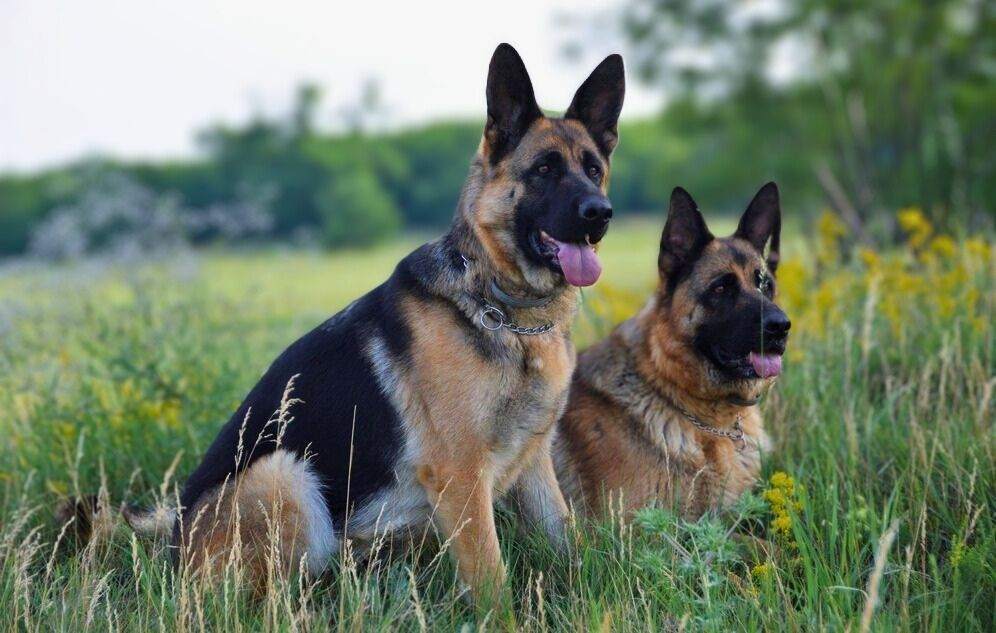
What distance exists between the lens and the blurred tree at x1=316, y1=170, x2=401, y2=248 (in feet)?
66.6

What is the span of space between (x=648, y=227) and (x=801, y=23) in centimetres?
625

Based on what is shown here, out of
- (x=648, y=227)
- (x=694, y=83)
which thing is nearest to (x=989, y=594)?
(x=694, y=83)

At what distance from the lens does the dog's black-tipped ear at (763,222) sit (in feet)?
14.0

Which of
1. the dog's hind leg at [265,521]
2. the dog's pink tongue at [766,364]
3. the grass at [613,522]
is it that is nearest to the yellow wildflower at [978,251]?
the grass at [613,522]

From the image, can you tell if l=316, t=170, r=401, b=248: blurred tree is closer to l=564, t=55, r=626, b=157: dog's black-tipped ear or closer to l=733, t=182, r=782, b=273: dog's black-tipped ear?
l=733, t=182, r=782, b=273: dog's black-tipped ear

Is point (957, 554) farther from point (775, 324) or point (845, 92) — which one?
point (845, 92)

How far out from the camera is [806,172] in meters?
15.5

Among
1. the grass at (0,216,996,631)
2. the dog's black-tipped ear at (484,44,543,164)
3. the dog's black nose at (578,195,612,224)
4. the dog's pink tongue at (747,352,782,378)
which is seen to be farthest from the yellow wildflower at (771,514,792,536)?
the dog's black-tipped ear at (484,44,543,164)

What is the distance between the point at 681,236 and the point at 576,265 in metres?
1.09

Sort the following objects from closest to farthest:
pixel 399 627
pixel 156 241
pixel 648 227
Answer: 1. pixel 399 627
2. pixel 156 241
3. pixel 648 227

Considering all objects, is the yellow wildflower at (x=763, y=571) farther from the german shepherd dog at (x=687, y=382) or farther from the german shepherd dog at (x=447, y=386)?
the german shepherd dog at (x=447, y=386)

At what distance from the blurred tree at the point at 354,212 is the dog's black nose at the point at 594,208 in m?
17.2

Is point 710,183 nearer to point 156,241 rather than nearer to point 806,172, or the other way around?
point 806,172

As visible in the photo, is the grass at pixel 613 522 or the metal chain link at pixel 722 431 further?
the metal chain link at pixel 722 431
